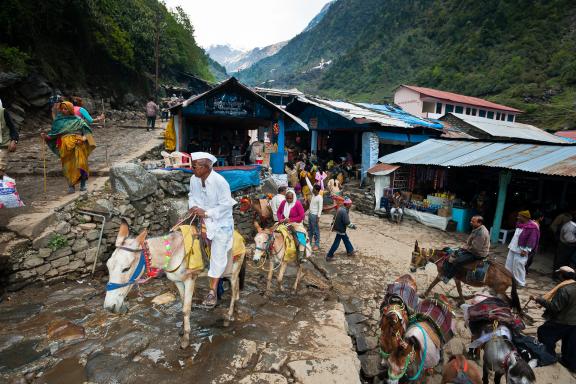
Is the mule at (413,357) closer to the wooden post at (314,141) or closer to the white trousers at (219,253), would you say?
the white trousers at (219,253)

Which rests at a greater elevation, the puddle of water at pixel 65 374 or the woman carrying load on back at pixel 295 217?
the woman carrying load on back at pixel 295 217

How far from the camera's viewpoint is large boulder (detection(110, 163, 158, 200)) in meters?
7.82

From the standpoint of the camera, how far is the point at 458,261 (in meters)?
6.37

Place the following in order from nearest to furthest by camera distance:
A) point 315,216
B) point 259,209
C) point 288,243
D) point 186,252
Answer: point 186,252, point 288,243, point 315,216, point 259,209

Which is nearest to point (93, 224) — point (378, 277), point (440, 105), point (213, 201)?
point (213, 201)

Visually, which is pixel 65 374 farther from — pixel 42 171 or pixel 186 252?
pixel 42 171

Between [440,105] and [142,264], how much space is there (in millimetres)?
31734

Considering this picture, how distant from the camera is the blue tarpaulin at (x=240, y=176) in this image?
10.3 m

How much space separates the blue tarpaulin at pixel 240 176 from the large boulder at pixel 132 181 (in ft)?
7.51

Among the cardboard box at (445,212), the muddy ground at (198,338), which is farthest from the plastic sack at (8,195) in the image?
the cardboard box at (445,212)

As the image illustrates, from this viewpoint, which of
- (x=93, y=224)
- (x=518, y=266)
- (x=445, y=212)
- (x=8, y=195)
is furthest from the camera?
(x=445, y=212)

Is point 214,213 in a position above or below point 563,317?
above

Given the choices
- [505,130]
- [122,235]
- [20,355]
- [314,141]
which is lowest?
[20,355]

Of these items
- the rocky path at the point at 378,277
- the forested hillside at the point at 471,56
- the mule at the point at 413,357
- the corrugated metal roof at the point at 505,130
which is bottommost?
the rocky path at the point at 378,277
